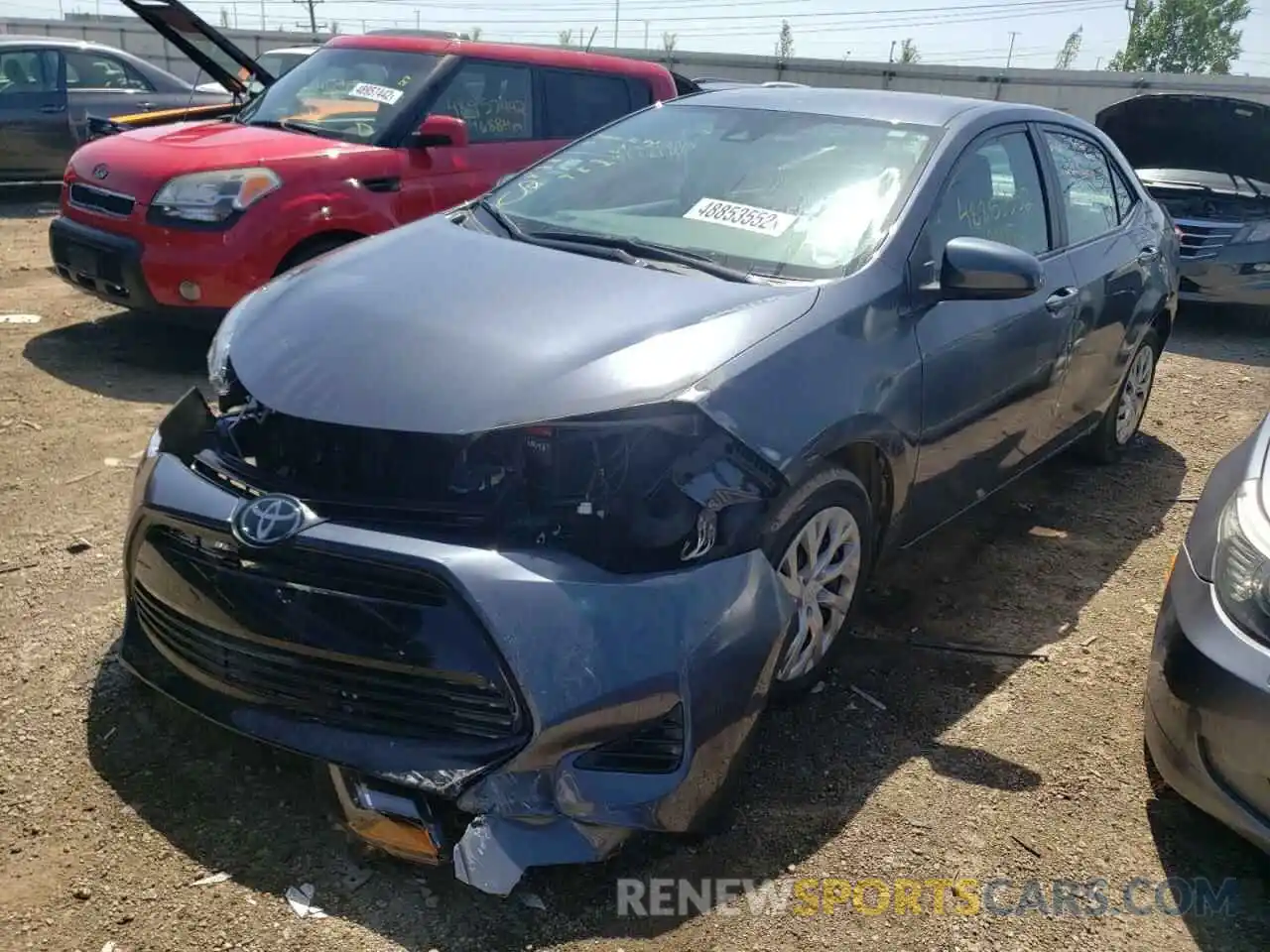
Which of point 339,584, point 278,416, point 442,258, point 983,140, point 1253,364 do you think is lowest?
point 1253,364

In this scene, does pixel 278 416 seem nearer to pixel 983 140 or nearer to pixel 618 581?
pixel 618 581

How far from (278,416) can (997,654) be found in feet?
7.80

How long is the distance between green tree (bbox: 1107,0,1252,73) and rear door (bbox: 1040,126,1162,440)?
6464cm

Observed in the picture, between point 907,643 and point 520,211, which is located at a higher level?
point 520,211

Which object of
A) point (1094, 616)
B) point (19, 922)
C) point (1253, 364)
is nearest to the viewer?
point (19, 922)

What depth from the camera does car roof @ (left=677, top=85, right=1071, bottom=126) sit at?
362cm

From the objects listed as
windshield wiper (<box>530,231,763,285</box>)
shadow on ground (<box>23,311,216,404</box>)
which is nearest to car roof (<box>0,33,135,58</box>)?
shadow on ground (<box>23,311,216,404</box>)

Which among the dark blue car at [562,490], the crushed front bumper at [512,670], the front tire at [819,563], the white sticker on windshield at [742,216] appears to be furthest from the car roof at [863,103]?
the crushed front bumper at [512,670]

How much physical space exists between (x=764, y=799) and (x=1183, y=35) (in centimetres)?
7090

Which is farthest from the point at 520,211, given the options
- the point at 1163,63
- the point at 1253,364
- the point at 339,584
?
the point at 1163,63

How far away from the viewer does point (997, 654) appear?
3471 millimetres

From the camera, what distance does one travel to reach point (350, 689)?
226 cm

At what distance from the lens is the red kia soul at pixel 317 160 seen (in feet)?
17.0

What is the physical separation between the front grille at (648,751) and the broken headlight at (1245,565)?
1327mm
